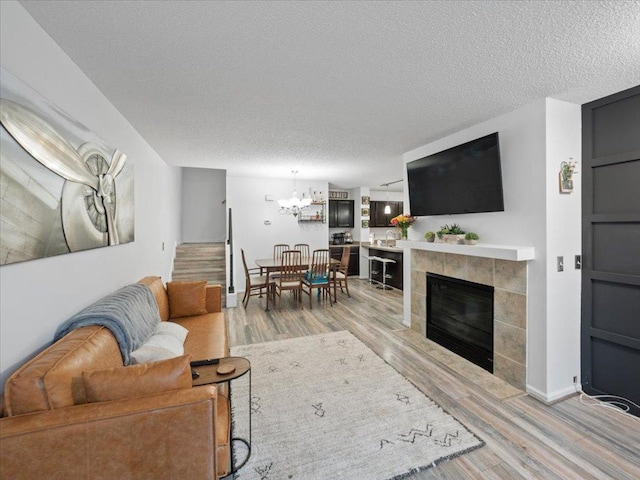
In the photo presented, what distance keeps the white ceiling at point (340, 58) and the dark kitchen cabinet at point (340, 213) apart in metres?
4.73

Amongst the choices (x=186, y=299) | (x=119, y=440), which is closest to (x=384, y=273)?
(x=186, y=299)

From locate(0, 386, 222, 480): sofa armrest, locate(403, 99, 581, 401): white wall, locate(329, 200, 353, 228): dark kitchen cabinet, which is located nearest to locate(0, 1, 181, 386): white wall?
locate(0, 386, 222, 480): sofa armrest

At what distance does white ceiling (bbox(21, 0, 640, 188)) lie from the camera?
4.56 ft

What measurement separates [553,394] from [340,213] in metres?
6.02

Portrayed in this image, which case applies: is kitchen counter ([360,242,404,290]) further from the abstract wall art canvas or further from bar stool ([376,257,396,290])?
the abstract wall art canvas

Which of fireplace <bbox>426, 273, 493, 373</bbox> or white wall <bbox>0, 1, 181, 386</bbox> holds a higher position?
white wall <bbox>0, 1, 181, 386</bbox>

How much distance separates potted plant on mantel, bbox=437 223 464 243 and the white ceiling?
3.57ft

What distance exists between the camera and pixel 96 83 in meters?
2.07

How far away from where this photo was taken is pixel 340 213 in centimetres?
786

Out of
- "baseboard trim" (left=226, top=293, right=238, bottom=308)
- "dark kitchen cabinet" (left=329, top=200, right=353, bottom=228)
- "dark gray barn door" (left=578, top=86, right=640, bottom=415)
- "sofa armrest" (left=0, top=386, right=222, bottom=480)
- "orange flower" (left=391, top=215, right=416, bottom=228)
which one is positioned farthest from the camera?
"dark kitchen cabinet" (left=329, top=200, right=353, bottom=228)

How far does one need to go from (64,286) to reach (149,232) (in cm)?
198

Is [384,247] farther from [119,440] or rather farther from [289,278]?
[119,440]

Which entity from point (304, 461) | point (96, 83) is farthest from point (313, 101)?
point (304, 461)

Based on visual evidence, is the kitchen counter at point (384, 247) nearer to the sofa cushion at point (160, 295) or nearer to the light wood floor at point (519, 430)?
the light wood floor at point (519, 430)
